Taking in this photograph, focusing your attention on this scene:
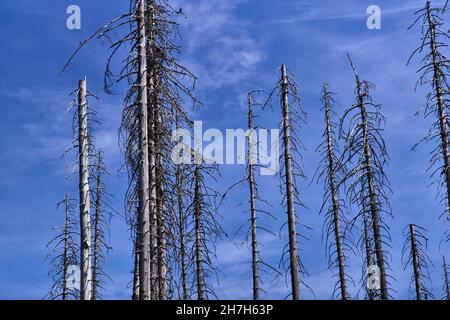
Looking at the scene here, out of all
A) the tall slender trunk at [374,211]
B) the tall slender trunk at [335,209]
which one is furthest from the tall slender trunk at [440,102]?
the tall slender trunk at [335,209]

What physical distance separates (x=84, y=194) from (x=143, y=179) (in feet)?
11.0

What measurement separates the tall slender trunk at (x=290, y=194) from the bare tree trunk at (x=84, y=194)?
6962mm

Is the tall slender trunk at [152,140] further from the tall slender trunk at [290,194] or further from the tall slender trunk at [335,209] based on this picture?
the tall slender trunk at [335,209]

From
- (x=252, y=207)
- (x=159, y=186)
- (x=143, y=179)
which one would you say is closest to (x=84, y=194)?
(x=159, y=186)

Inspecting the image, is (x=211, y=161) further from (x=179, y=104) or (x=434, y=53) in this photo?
(x=434, y=53)

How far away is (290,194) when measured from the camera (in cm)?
2167

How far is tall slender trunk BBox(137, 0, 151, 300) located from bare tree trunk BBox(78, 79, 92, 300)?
3.11 m

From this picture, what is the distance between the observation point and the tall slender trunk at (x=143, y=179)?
14.1 meters

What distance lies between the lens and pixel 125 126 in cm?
1566

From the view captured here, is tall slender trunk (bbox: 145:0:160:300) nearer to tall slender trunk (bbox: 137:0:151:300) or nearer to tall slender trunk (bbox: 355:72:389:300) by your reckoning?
tall slender trunk (bbox: 137:0:151:300)

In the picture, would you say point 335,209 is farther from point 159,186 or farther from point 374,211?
point 159,186
